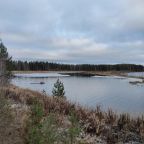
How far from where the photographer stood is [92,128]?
29.6 ft

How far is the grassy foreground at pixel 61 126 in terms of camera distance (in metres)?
6.30

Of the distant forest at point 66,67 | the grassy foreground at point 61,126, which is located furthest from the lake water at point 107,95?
the distant forest at point 66,67

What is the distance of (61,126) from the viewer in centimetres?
895

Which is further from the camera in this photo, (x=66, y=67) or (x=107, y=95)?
(x=66, y=67)

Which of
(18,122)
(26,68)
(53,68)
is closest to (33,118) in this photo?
(18,122)

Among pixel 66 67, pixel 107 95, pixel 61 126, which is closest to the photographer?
pixel 61 126

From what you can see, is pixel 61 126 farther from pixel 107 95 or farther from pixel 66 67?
pixel 66 67

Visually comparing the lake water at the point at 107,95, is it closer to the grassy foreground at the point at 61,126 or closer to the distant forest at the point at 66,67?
the grassy foreground at the point at 61,126

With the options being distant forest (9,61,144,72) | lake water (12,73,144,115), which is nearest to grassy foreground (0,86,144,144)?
lake water (12,73,144,115)

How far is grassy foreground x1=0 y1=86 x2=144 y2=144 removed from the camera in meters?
6.30

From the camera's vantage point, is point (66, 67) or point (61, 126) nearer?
point (61, 126)

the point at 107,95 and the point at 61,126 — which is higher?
the point at 61,126

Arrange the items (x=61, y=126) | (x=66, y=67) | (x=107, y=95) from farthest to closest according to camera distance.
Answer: (x=66, y=67) < (x=107, y=95) < (x=61, y=126)

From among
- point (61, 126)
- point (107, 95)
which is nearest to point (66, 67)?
point (107, 95)
